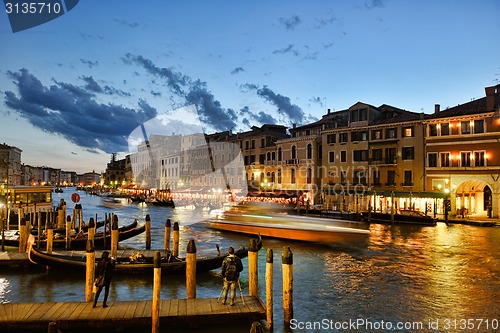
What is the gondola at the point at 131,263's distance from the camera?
13.9m

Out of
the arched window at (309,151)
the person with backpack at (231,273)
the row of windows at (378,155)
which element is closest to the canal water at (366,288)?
the person with backpack at (231,273)

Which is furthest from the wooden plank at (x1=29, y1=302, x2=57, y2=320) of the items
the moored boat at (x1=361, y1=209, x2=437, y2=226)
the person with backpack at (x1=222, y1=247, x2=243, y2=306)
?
the moored boat at (x1=361, y1=209, x2=437, y2=226)

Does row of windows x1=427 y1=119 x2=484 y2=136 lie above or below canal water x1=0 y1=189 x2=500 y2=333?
above

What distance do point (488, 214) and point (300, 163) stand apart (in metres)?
21.9

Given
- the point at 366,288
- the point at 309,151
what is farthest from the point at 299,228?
the point at 309,151

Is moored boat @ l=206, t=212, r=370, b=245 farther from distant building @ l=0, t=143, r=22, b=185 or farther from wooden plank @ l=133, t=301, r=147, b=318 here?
distant building @ l=0, t=143, r=22, b=185

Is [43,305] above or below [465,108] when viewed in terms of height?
below

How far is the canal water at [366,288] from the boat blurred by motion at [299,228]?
0.67 m

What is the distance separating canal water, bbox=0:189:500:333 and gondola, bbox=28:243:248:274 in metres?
0.42

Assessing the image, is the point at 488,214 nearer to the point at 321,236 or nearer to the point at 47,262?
the point at 321,236

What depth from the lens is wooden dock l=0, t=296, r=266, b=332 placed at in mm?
8508

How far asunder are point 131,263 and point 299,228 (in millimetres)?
11768

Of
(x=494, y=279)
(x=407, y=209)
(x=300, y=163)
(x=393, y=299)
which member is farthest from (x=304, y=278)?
(x=300, y=163)

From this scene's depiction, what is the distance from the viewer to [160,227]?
33312 mm
